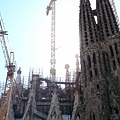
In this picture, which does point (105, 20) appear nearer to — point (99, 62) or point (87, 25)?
point (87, 25)

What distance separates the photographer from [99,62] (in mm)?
46000

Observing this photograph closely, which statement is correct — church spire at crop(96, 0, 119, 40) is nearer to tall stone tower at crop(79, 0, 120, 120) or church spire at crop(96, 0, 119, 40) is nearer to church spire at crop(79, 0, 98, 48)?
tall stone tower at crop(79, 0, 120, 120)

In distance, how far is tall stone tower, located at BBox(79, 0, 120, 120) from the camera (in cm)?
4034

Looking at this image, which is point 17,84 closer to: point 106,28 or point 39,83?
point 39,83

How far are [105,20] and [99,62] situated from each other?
36.7ft

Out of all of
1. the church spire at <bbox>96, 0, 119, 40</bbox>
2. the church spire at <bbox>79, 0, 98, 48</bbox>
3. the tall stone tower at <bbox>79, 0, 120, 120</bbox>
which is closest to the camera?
the tall stone tower at <bbox>79, 0, 120, 120</bbox>

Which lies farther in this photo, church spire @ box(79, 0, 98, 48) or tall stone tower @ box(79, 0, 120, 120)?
church spire @ box(79, 0, 98, 48)

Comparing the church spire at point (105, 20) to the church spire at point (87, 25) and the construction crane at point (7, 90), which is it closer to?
the church spire at point (87, 25)

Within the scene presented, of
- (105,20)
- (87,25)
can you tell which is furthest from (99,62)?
(105,20)

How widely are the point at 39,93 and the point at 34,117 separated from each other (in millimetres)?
7398

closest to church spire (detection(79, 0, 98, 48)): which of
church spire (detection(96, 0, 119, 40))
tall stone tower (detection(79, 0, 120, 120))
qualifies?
tall stone tower (detection(79, 0, 120, 120))

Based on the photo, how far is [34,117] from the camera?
5225 cm

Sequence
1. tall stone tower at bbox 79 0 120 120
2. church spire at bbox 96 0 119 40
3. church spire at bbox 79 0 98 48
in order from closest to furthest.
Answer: tall stone tower at bbox 79 0 120 120 → church spire at bbox 96 0 119 40 → church spire at bbox 79 0 98 48

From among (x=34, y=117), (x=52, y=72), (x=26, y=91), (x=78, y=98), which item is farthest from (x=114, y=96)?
(x=52, y=72)
